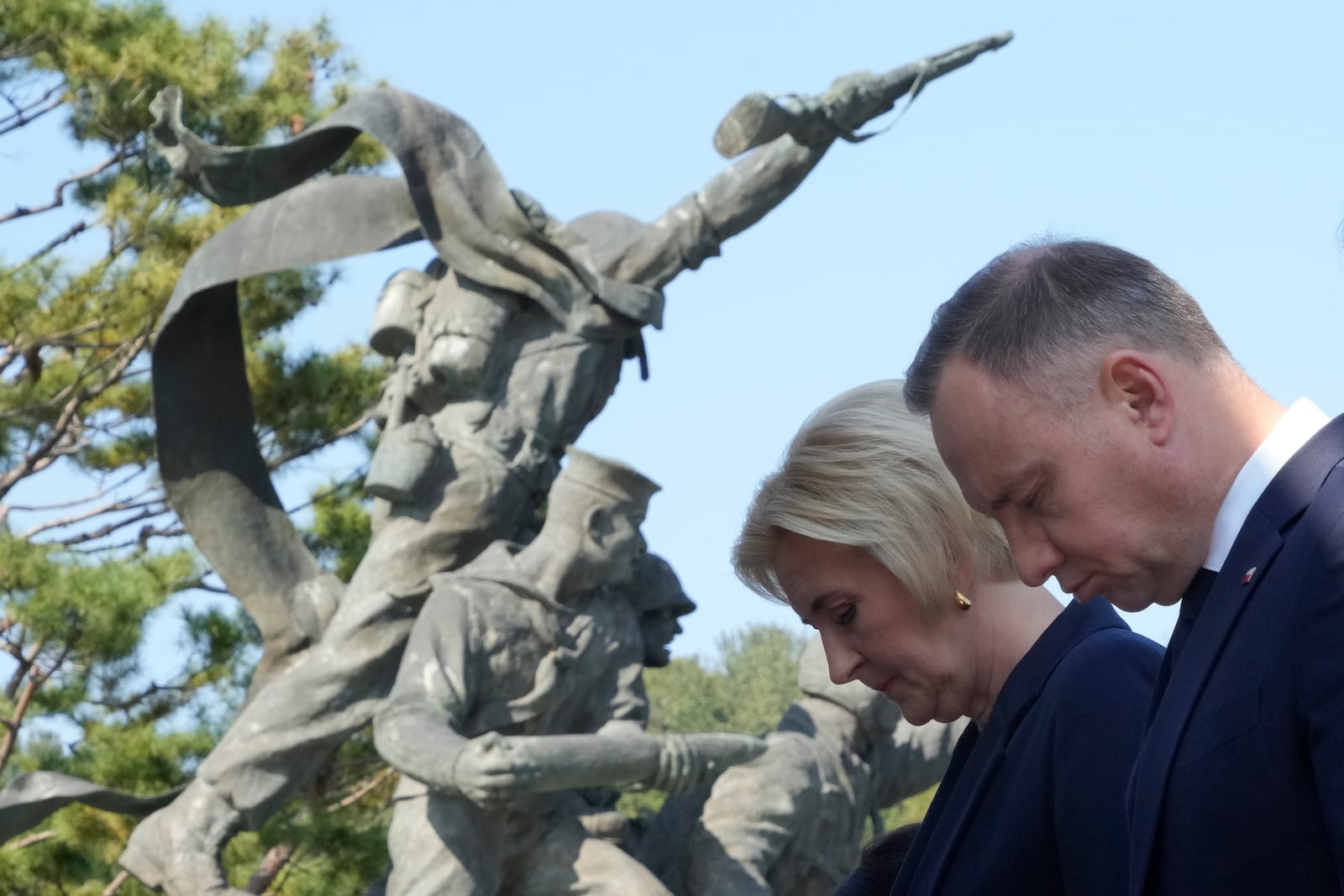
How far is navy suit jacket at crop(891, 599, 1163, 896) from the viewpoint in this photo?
186 cm

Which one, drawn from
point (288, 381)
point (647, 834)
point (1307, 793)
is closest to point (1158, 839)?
point (1307, 793)

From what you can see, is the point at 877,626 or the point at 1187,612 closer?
the point at 1187,612

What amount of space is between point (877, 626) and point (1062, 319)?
0.68 metres

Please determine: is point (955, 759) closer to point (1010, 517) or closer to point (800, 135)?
point (1010, 517)

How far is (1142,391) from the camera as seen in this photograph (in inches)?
57.9

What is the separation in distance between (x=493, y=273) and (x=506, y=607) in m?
1.19

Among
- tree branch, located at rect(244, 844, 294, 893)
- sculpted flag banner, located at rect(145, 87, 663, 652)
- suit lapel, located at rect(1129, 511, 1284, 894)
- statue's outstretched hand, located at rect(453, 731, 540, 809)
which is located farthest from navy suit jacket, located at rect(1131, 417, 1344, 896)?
tree branch, located at rect(244, 844, 294, 893)

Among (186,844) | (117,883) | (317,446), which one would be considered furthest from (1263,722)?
(317,446)

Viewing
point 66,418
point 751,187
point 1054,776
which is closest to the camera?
point 1054,776

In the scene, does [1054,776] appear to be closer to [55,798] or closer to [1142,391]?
[1142,391]

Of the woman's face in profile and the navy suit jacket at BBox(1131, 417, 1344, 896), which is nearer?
the navy suit jacket at BBox(1131, 417, 1344, 896)

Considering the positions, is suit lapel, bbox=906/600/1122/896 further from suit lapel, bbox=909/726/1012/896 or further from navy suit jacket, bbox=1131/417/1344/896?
navy suit jacket, bbox=1131/417/1344/896

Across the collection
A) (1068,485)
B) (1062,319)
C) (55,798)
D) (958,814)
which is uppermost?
(55,798)

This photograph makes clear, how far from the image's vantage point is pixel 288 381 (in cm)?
1047
